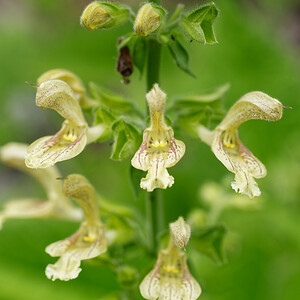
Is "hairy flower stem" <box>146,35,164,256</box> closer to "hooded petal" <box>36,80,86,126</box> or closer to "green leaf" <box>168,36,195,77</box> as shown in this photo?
"green leaf" <box>168,36,195,77</box>

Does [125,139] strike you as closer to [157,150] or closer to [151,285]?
[157,150]

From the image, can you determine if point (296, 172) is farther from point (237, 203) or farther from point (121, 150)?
point (121, 150)

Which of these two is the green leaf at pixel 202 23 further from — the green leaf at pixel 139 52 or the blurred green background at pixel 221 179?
the blurred green background at pixel 221 179

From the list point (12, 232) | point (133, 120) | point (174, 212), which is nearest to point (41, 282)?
point (12, 232)

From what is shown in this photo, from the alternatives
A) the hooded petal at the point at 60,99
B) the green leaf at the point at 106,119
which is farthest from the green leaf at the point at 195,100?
the hooded petal at the point at 60,99

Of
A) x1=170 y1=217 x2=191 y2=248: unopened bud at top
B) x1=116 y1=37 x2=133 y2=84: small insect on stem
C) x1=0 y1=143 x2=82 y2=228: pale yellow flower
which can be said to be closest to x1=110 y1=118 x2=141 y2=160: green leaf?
x1=116 y1=37 x2=133 y2=84: small insect on stem
